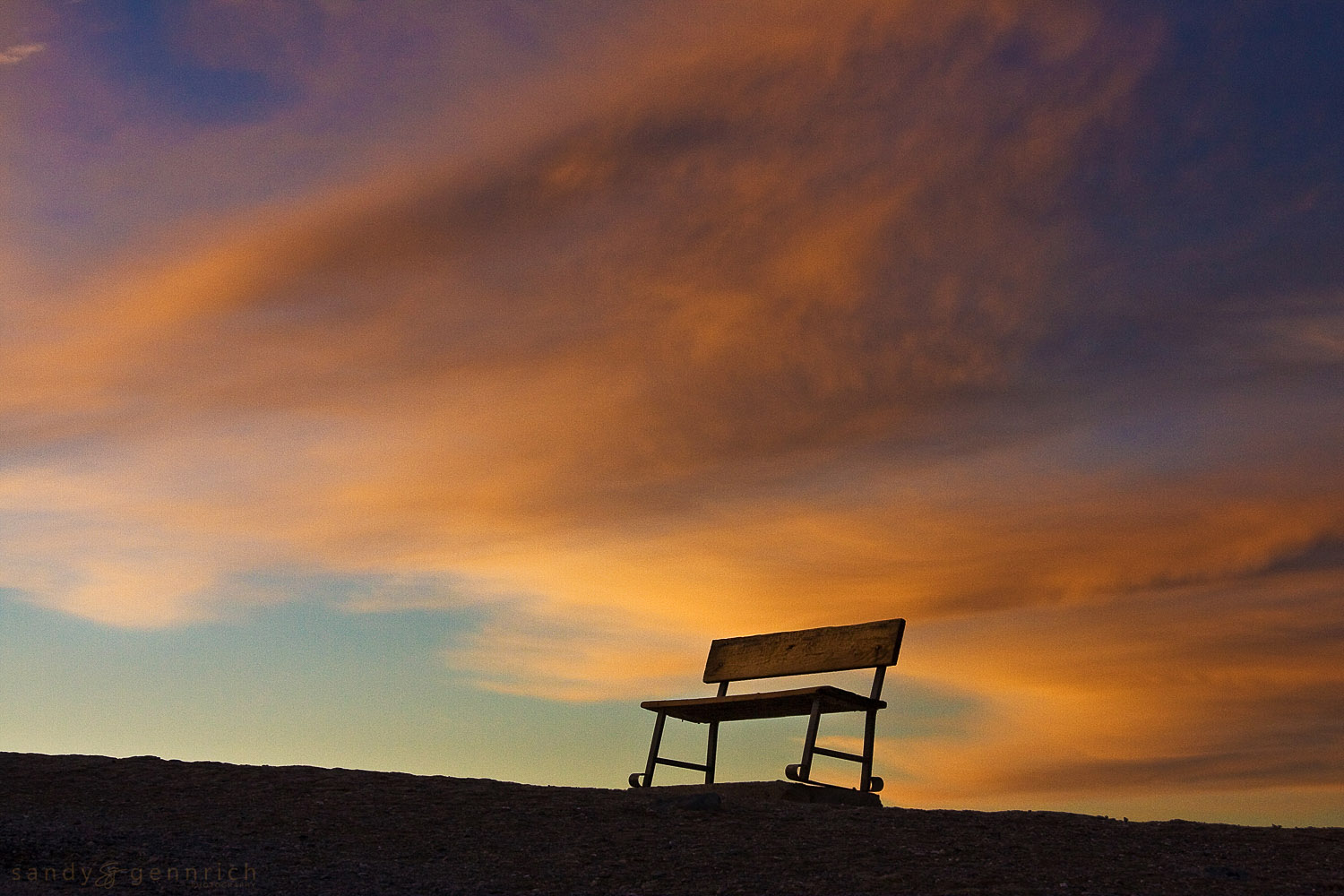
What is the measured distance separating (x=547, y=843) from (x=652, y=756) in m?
5.34

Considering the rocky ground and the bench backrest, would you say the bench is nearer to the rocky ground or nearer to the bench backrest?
the bench backrest

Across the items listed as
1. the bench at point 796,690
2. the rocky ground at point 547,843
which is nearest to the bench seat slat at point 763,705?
the bench at point 796,690

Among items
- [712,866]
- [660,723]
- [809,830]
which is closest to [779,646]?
[660,723]

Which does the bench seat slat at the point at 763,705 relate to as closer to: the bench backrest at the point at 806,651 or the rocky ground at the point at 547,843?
the bench backrest at the point at 806,651

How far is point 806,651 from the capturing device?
47.3 ft

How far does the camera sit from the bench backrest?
13.6 metres

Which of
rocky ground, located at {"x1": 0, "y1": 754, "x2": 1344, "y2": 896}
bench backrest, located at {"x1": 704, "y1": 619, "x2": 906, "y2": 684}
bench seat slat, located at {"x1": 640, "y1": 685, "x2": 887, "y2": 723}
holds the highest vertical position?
bench backrest, located at {"x1": 704, "y1": 619, "x2": 906, "y2": 684}

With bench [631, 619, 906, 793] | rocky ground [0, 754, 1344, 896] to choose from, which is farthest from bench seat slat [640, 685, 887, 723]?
rocky ground [0, 754, 1344, 896]

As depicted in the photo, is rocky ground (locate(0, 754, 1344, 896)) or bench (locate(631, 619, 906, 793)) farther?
bench (locate(631, 619, 906, 793))

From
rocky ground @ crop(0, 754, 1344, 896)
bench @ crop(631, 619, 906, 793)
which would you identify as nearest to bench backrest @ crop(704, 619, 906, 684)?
bench @ crop(631, 619, 906, 793)

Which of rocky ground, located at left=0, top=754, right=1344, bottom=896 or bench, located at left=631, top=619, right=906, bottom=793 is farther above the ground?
bench, located at left=631, top=619, right=906, bottom=793

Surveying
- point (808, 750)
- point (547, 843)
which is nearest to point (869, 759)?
point (808, 750)

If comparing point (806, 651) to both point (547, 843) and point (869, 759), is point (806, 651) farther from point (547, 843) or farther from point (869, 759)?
point (547, 843)

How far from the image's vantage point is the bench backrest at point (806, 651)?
44.7 ft
